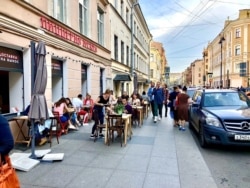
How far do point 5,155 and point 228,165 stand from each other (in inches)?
189

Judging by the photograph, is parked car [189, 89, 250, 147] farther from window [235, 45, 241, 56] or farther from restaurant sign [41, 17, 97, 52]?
window [235, 45, 241, 56]

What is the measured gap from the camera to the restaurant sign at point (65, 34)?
28.7 ft

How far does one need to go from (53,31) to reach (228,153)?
717 cm

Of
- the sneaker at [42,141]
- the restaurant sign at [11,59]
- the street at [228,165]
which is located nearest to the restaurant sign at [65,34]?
the restaurant sign at [11,59]

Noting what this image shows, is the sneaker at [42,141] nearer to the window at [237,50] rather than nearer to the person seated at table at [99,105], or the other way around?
the person seated at table at [99,105]

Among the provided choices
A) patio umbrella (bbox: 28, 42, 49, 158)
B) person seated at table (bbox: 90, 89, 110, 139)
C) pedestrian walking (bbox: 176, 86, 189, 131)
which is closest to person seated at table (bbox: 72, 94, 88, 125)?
person seated at table (bbox: 90, 89, 110, 139)

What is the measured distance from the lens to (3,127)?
2449mm

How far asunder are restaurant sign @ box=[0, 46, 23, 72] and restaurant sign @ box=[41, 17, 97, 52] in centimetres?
156

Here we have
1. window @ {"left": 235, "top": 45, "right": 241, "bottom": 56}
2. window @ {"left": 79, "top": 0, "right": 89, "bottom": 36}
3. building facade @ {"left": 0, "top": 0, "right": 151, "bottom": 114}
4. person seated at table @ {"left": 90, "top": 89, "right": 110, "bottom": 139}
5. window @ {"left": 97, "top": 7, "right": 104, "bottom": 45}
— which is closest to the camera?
building facade @ {"left": 0, "top": 0, "right": 151, "bottom": 114}

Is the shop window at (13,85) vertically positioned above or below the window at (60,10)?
below

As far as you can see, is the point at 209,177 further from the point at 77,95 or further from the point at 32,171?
the point at 77,95

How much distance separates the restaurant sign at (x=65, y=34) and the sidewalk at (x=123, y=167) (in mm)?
4030

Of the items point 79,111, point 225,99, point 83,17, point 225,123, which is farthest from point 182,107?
point 83,17

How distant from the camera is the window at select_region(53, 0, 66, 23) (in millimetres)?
9953
